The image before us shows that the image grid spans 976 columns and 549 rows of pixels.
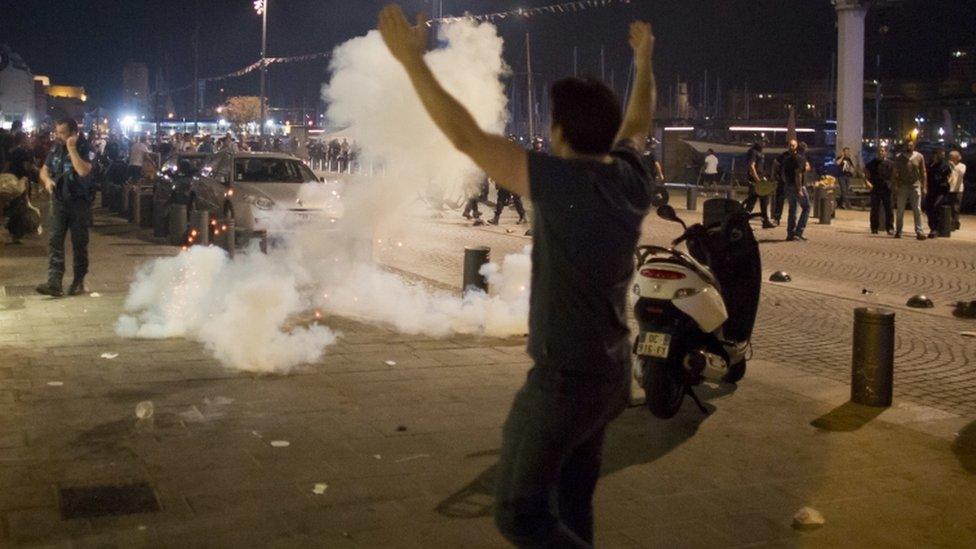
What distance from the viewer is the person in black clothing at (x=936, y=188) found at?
68.8 feet

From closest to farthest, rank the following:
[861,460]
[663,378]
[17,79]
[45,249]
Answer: [861,460], [663,378], [45,249], [17,79]

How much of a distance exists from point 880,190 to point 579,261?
2016cm

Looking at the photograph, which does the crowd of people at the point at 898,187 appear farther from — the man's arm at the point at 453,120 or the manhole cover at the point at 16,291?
the man's arm at the point at 453,120

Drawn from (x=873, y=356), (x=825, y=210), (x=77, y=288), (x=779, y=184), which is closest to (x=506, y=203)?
(x=779, y=184)

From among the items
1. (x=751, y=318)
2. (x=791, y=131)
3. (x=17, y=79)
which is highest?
(x=17, y=79)

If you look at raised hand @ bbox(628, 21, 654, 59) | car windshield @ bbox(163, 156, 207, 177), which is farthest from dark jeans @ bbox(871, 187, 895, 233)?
raised hand @ bbox(628, 21, 654, 59)

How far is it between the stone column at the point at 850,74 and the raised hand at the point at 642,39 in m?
30.1

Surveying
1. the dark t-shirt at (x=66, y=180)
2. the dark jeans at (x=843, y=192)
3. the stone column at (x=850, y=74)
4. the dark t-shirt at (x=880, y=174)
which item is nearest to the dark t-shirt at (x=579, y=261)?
the dark t-shirt at (x=66, y=180)

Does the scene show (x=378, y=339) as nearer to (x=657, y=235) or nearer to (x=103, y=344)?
(x=103, y=344)

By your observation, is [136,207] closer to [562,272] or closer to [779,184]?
[779,184]

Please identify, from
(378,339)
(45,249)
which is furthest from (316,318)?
(45,249)

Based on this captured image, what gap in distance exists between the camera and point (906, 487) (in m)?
5.76

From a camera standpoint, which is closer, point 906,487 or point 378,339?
point 906,487

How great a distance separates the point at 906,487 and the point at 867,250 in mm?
13888
